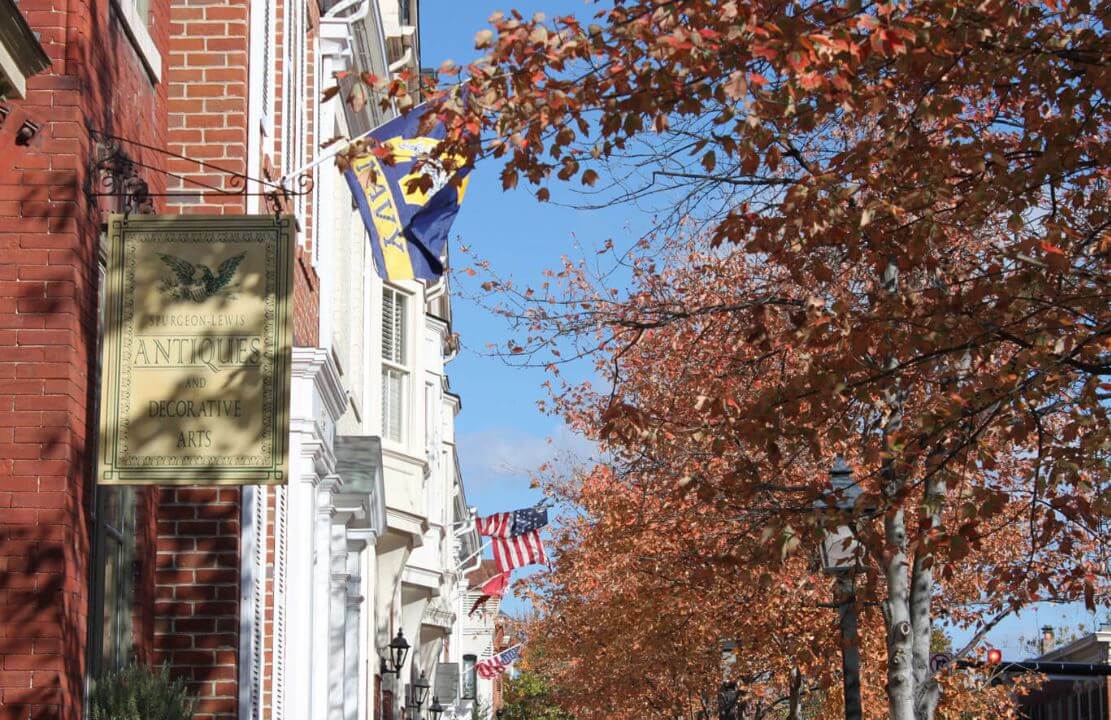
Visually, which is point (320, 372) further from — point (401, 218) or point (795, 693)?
point (795, 693)

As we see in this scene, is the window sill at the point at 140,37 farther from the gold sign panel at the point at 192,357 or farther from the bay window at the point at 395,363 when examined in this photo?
the bay window at the point at 395,363

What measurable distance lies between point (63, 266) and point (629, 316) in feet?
31.3

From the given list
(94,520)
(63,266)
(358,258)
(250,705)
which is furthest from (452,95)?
(358,258)

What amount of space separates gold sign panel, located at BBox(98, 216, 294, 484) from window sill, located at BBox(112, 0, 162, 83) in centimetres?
168

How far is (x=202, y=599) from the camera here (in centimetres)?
1165

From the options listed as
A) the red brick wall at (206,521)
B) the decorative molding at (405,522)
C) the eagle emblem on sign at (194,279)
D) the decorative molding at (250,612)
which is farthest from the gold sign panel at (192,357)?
the decorative molding at (405,522)

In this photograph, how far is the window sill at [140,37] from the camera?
1000 centimetres

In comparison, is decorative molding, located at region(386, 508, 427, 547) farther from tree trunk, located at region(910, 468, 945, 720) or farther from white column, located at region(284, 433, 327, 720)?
tree trunk, located at region(910, 468, 945, 720)

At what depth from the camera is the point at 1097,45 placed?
911 cm

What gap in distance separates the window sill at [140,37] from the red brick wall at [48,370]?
0.86 m

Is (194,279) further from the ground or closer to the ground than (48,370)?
further from the ground

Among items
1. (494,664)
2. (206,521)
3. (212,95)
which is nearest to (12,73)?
(212,95)

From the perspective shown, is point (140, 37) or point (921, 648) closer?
point (140, 37)

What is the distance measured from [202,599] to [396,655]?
12891mm
